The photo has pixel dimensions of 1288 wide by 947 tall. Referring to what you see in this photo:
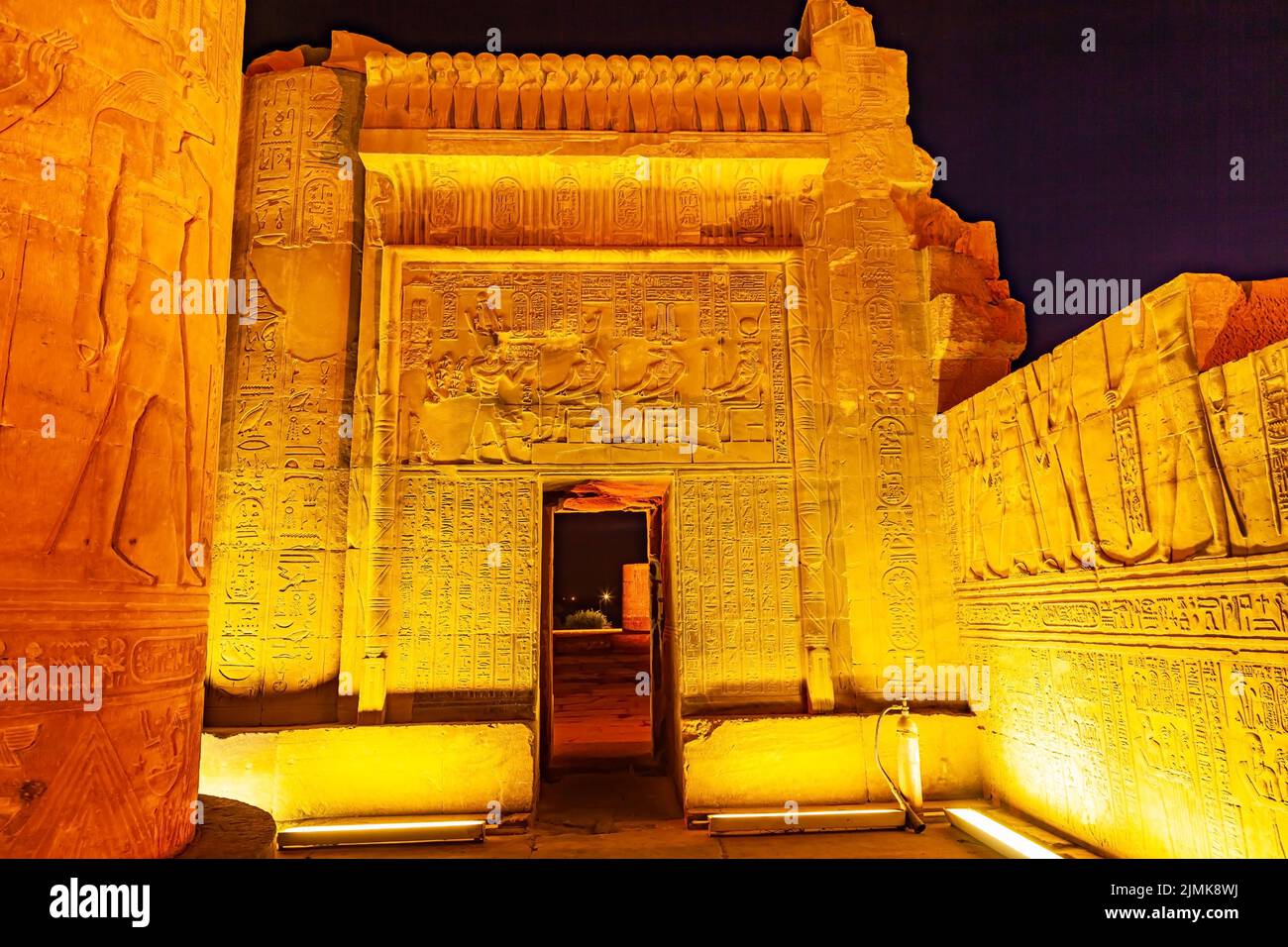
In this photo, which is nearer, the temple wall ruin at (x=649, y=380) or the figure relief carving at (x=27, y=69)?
the figure relief carving at (x=27, y=69)

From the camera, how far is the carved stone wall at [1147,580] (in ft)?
9.91

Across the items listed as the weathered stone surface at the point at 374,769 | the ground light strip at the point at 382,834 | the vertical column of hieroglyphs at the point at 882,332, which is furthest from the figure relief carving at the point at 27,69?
the vertical column of hieroglyphs at the point at 882,332

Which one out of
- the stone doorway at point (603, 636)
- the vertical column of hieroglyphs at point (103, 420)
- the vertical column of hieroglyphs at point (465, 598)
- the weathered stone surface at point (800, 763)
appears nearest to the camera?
the vertical column of hieroglyphs at point (103, 420)

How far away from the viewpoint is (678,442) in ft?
19.2

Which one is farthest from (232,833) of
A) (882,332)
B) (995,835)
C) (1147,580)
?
(882,332)

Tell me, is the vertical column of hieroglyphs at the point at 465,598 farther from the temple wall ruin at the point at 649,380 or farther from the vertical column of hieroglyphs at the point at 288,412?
the vertical column of hieroglyphs at the point at 288,412

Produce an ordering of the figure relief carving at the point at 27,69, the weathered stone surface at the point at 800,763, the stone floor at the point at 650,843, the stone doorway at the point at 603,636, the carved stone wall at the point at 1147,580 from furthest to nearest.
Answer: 1. the stone doorway at the point at 603,636
2. the weathered stone surface at the point at 800,763
3. the stone floor at the point at 650,843
4. the carved stone wall at the point at 1147,580
5. the figure relief carving at the point at 27,69

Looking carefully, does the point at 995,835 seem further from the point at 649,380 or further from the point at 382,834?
the point at 649,380

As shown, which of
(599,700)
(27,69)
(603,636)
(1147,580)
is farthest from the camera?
(603,636)

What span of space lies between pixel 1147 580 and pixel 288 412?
18.3ft

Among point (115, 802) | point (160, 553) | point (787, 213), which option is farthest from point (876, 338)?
point (115, 802)

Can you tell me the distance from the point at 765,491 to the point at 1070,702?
2401 millimetres

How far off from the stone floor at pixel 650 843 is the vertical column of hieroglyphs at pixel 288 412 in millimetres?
1360

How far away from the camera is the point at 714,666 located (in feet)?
18.3
